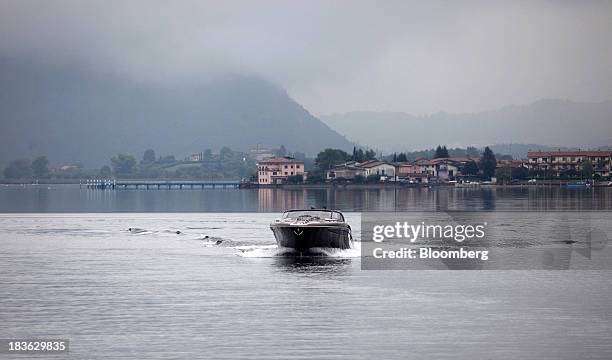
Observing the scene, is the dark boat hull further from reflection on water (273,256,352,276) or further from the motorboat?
reflection on water (273,256,352,276)

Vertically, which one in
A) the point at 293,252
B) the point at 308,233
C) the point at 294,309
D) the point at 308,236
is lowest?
the point at 294,309

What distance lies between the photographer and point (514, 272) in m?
42.7

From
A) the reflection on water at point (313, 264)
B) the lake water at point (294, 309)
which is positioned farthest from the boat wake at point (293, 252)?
the reflection on water at point (313, 264)

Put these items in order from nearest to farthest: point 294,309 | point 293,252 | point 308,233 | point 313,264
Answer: point 294,309 < point 313,264 < point 308,233 < point 293,252

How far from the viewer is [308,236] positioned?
47969mm

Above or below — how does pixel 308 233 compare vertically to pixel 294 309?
above

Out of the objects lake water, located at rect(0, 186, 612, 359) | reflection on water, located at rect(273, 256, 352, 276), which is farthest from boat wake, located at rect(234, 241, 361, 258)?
reflection on water, located at rect(273, 256, 352, 276)

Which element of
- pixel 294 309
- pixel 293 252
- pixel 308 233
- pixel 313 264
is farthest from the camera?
pixel 293 252

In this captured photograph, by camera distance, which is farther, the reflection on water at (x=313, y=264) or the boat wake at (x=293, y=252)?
the boat wake at (x=293, y=252)

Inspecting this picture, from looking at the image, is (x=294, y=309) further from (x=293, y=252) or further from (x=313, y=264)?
(x=293, y=252)

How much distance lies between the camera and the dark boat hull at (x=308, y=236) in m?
47.9

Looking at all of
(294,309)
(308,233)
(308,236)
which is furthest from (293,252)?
(294,309)

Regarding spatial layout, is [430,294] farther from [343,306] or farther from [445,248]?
[445,248]

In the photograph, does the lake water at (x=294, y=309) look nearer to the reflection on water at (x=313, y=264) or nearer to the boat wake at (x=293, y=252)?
the reflection on water at (x=313, y=264)
